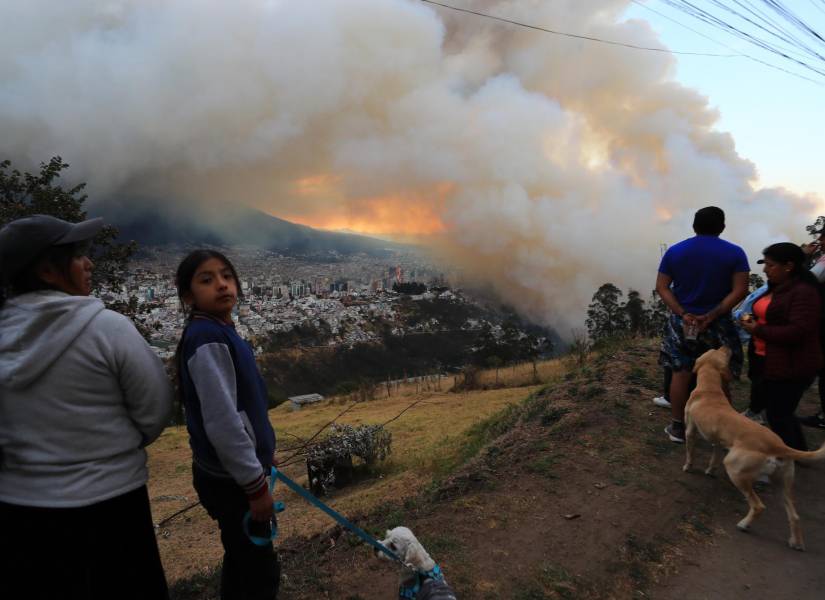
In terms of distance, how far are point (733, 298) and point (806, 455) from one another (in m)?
1.28

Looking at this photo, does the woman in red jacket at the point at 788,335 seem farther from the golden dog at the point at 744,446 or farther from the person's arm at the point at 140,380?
the person's arm at the point at 140,380

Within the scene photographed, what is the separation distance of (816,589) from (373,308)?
7110cm

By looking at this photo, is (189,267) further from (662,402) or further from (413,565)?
(662,402)

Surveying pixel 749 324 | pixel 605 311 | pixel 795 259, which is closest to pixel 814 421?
pixel 749 324

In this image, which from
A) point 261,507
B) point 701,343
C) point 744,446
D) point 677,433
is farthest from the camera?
point 677,433

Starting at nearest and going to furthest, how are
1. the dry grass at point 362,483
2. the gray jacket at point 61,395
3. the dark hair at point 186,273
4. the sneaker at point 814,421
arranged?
1. the gray jacket at point 61,395
2. the dark hair at point 186,273
3. the sneaker at point 814,421
4. the dry grass at point 362,483

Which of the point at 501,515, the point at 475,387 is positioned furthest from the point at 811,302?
the point at 475,387

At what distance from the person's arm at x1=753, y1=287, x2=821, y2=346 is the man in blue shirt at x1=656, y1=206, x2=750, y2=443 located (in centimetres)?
39

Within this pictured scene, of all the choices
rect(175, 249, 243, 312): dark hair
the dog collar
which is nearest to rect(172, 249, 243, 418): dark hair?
rect(175, 249, 243, 312): dark hair

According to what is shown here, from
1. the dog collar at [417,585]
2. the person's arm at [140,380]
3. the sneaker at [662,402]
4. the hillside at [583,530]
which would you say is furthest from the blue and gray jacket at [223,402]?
the sneaker at [662,402]

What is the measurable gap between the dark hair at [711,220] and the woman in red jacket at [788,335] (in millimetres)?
441

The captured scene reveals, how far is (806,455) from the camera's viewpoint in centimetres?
286

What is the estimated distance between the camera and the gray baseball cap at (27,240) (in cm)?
150

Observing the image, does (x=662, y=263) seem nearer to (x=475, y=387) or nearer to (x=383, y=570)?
(x=383, y=570)
